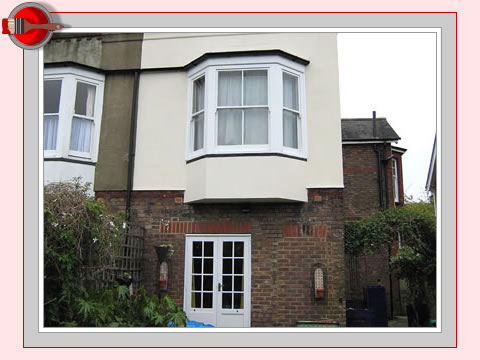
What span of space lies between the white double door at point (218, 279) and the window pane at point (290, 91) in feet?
9.18

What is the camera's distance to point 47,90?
9.57 m

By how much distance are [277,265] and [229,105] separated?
330cm

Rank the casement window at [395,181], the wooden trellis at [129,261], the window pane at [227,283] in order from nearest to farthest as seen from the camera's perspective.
→ the wooden trellis at [129,261], the window pane at [227,283], the casement window at [395,181]

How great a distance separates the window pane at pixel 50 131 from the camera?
30.5ft

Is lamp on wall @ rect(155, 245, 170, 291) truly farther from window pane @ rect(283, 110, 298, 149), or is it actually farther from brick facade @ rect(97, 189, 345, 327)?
window pane @ rect(283, 110, 298, 149)

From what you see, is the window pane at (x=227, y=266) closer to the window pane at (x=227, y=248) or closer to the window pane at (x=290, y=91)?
the window pane at (x=227, y=248)

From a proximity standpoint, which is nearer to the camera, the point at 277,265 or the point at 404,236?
the point at 277,265

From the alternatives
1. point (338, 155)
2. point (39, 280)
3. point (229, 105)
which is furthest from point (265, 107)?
point (39, 280)

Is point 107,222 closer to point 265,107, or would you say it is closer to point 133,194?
point 133,194

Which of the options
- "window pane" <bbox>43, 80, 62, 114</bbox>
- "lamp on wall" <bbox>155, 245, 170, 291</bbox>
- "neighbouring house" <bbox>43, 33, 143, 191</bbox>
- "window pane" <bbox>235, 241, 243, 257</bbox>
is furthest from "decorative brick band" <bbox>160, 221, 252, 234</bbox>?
"window pane" <bbox>43, 80, 62, 114</bbox>

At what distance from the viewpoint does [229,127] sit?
28.9 feet

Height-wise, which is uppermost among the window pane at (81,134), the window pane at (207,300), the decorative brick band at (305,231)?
the window pane at (81,134)

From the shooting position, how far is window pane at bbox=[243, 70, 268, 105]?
8.86m

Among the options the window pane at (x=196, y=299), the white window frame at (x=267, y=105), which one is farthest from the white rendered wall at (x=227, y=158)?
the window pane at (x=196, y=299)
